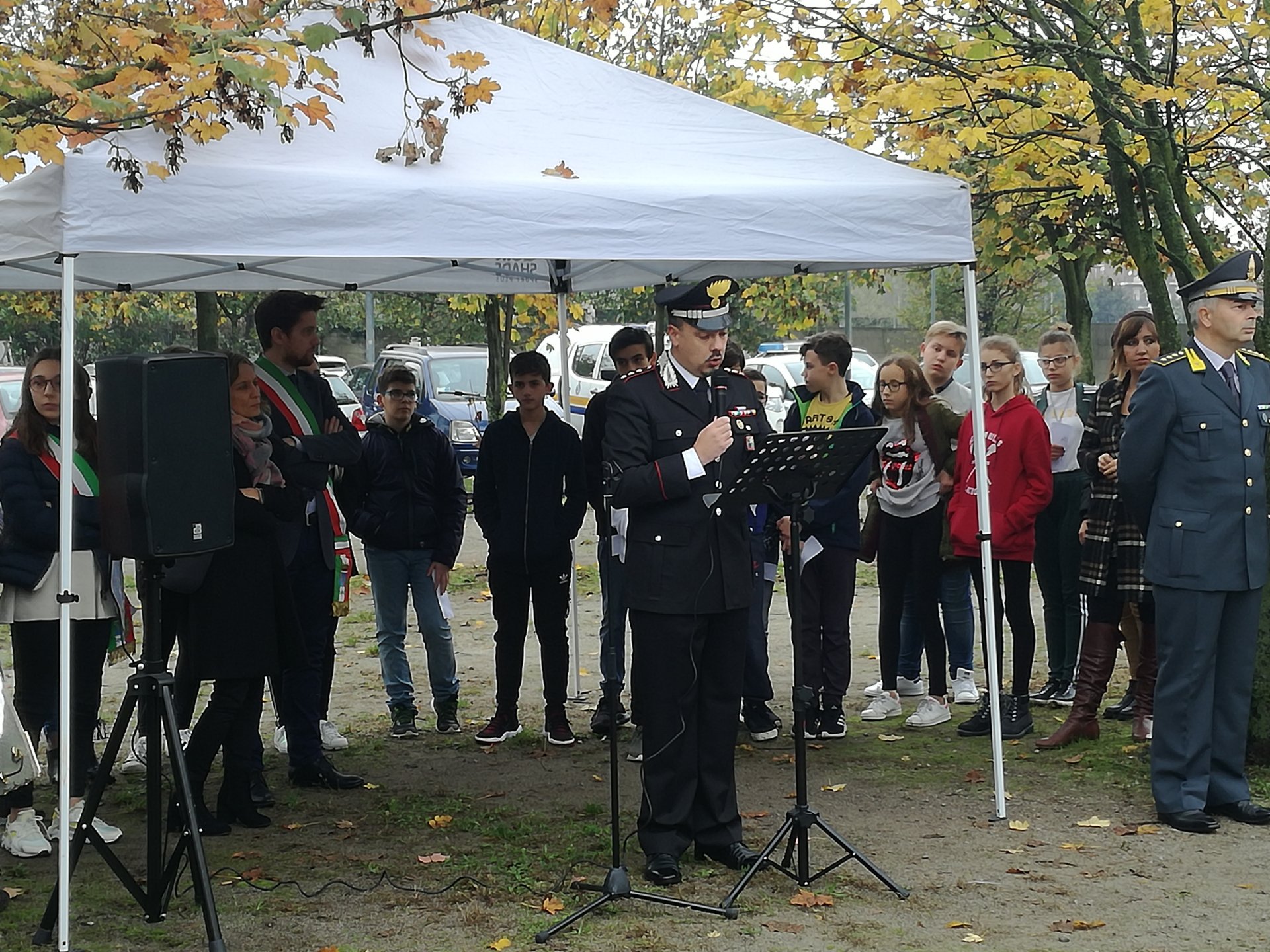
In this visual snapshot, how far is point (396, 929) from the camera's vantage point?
4.75 meters

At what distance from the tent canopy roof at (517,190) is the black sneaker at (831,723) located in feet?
7.91

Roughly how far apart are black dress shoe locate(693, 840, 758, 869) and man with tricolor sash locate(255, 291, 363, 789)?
183cm

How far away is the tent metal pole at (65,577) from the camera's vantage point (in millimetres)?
4453

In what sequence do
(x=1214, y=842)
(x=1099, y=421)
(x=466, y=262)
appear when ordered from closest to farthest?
(x=1214, y=842) → (x=1099, y=421) → (x=466, y=262)

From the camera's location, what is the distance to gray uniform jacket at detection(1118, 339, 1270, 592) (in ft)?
18.5

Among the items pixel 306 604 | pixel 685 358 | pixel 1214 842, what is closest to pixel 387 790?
pixel 306 604

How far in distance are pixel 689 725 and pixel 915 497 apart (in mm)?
2524

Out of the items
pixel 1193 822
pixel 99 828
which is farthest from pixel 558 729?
pixel 1193 822

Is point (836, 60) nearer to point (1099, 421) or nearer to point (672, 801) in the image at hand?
point (1099, 421)

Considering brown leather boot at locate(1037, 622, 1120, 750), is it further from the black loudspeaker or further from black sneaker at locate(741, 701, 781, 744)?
the black loudspeaker

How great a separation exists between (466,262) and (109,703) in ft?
10.1

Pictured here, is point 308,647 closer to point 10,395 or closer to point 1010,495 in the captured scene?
point 1010,495

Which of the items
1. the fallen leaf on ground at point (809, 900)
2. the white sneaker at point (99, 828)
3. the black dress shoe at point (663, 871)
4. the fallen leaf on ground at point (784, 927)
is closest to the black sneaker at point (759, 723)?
the black dress shoe at point (663, 871)

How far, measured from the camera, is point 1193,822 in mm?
5656
